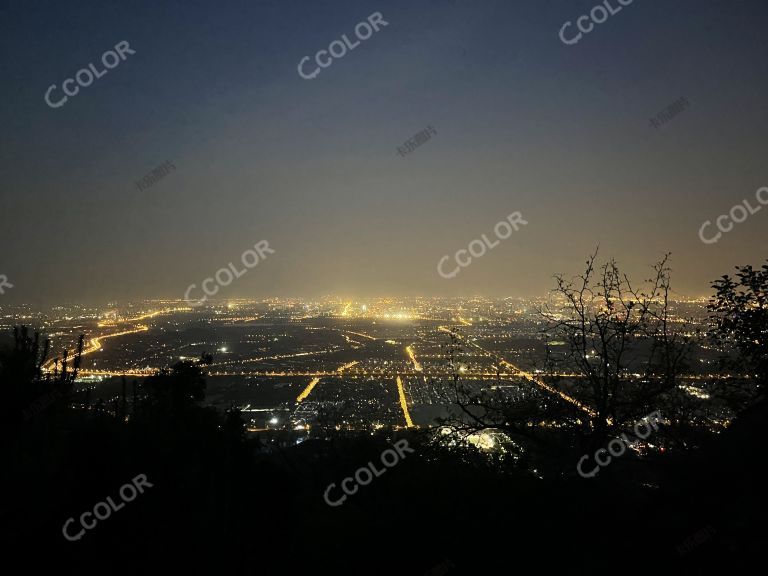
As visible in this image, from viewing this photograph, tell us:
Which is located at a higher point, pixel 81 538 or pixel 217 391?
pixel 217 391

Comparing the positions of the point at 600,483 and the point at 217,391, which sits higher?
the point at 217,391

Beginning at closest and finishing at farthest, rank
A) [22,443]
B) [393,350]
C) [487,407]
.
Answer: [487,407], [22,443], [393,350]

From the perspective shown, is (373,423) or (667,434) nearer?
(667,434)

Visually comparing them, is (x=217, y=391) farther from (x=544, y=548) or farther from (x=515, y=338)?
(x=515, y=338)

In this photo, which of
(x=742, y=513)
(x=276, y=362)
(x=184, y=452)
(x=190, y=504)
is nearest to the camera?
(x=742, y=513)

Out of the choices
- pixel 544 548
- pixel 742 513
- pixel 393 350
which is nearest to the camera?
pixel 742 513

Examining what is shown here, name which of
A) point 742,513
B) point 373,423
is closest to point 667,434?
point 742,513

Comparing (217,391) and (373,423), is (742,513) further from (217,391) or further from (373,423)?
(217,391)

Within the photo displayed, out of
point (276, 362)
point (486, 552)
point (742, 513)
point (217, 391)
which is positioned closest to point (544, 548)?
point (486, 552)

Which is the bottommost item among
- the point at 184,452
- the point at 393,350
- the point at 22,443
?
the point at 184,452
